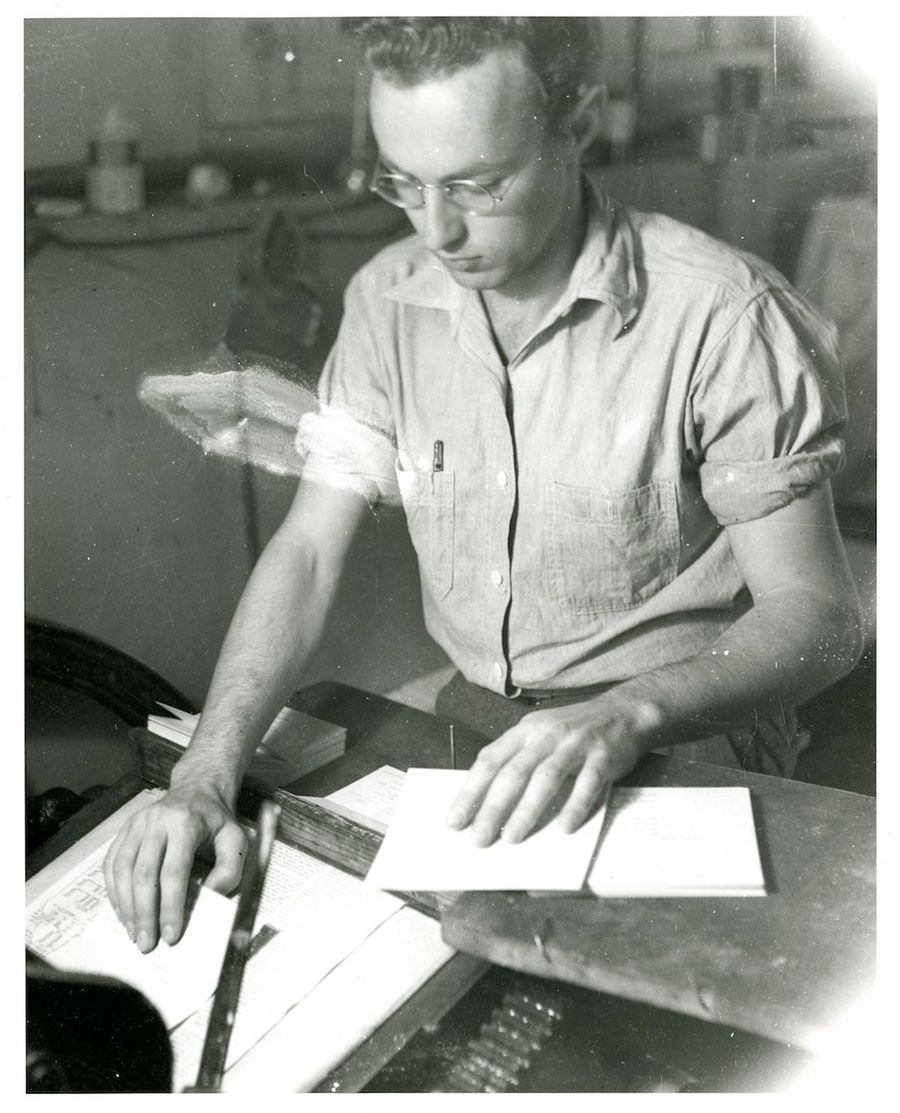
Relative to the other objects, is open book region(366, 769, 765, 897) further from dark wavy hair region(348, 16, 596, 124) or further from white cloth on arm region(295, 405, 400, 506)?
dark wavy hair region(348, 16, 596, 124)

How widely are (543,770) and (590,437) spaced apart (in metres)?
0.41

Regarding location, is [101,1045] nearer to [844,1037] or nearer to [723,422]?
[844,1037]

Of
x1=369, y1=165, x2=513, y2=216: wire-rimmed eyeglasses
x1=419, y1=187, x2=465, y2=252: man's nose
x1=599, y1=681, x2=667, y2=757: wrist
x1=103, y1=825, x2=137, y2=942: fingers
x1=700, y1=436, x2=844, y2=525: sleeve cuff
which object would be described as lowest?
x1=103, y1=825, x2=137, y2=942: fingers

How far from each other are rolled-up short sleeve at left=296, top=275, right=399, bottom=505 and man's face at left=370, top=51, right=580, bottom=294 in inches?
5.3

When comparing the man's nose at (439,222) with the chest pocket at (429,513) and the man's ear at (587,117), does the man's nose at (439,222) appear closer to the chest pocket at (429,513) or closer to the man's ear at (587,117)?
the man's ear at (587,117)

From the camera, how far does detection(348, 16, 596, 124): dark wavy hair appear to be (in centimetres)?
105

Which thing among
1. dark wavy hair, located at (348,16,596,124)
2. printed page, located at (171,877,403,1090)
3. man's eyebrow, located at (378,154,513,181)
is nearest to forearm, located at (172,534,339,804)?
printed page, located at (171,877,403,1090)

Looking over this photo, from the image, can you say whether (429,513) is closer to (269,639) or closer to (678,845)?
(269,639)

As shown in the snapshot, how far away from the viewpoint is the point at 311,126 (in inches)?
42.7

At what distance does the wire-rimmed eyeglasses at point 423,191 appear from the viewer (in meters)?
1.08

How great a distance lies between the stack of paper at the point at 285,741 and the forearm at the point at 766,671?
0.36 m

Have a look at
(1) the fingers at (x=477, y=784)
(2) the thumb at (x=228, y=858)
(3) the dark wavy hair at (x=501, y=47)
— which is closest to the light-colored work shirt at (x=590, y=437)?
(3) the dark wavy hair at (x=501, y=47)
